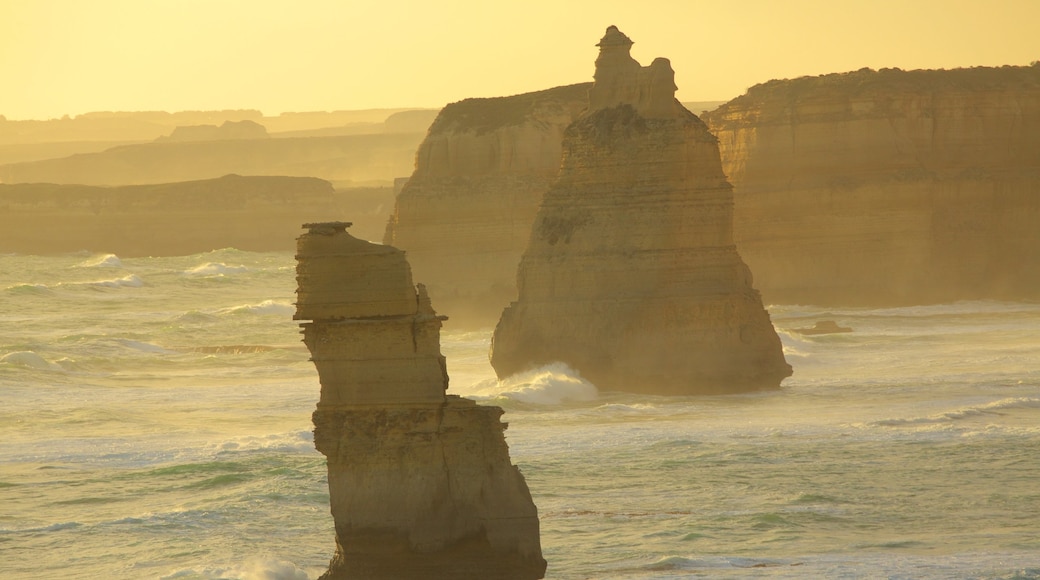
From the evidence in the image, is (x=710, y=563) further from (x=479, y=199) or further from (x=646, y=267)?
(x=479, y=199)

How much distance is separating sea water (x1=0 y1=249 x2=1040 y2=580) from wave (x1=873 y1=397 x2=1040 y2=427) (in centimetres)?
7

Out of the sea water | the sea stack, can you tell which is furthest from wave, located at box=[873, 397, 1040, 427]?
the sea stack

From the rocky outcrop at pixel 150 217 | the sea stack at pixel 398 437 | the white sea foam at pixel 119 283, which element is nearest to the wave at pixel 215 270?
the white sea foam at pixel 119 283

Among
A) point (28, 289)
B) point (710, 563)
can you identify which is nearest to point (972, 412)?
point (710, 563)

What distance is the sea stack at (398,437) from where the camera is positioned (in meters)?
14.7

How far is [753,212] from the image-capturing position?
185ft

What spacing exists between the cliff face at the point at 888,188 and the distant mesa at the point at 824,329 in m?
8.38

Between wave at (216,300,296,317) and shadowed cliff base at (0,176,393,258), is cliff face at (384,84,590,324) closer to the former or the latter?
wave at (216,300,296,317)

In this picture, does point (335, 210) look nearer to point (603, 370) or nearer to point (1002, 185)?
point (1002, 185)

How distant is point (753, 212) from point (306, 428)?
2997 cm

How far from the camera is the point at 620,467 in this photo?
24078mm

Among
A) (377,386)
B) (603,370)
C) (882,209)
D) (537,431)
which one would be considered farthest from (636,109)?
(882,209)

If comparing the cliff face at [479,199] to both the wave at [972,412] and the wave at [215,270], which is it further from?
the wave at [215,270]

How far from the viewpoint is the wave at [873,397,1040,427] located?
1105 inches
